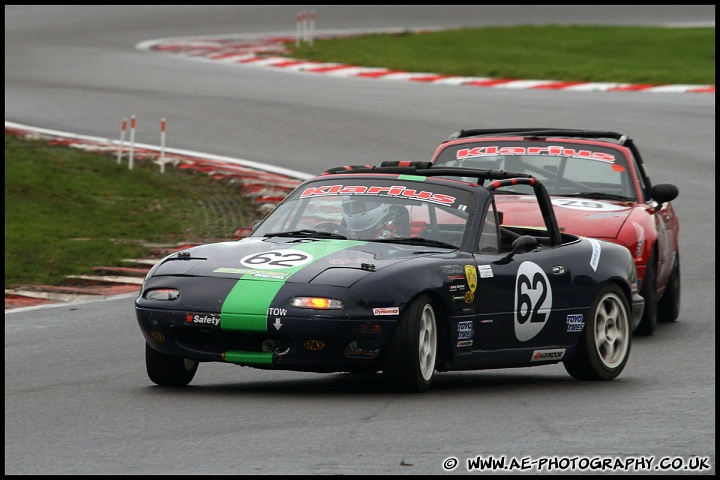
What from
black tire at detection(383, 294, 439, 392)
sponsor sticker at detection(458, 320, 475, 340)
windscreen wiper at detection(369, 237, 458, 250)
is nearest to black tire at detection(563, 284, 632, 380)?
sponsor sticker at detection(458, 320, 475, 340)

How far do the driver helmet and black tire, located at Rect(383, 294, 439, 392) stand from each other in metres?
0.91

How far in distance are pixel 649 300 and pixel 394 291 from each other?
411 centimetres

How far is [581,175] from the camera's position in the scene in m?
12.2

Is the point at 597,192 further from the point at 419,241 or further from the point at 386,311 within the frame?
the point at 386,311

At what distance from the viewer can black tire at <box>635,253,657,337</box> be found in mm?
11172

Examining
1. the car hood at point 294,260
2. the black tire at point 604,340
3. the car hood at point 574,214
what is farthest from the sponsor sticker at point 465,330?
the car hood at point 574,214

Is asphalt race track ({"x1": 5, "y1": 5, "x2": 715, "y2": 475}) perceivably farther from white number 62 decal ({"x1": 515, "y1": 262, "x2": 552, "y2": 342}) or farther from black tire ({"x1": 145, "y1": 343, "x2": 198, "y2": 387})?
white number 62 decal ({"x1": 515, "y1": 262, "x2": 552, "y2": 342})

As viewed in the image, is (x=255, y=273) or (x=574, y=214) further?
(x=574, y=214)

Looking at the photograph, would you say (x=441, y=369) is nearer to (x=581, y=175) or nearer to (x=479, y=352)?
(x=479, y=352)

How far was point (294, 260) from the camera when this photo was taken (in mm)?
7961

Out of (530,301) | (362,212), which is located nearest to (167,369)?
(362,212)

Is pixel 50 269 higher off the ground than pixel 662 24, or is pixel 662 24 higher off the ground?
pixel 662 24

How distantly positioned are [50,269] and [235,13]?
105ft

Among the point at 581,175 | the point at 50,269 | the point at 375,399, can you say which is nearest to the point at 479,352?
the point at 375,399
